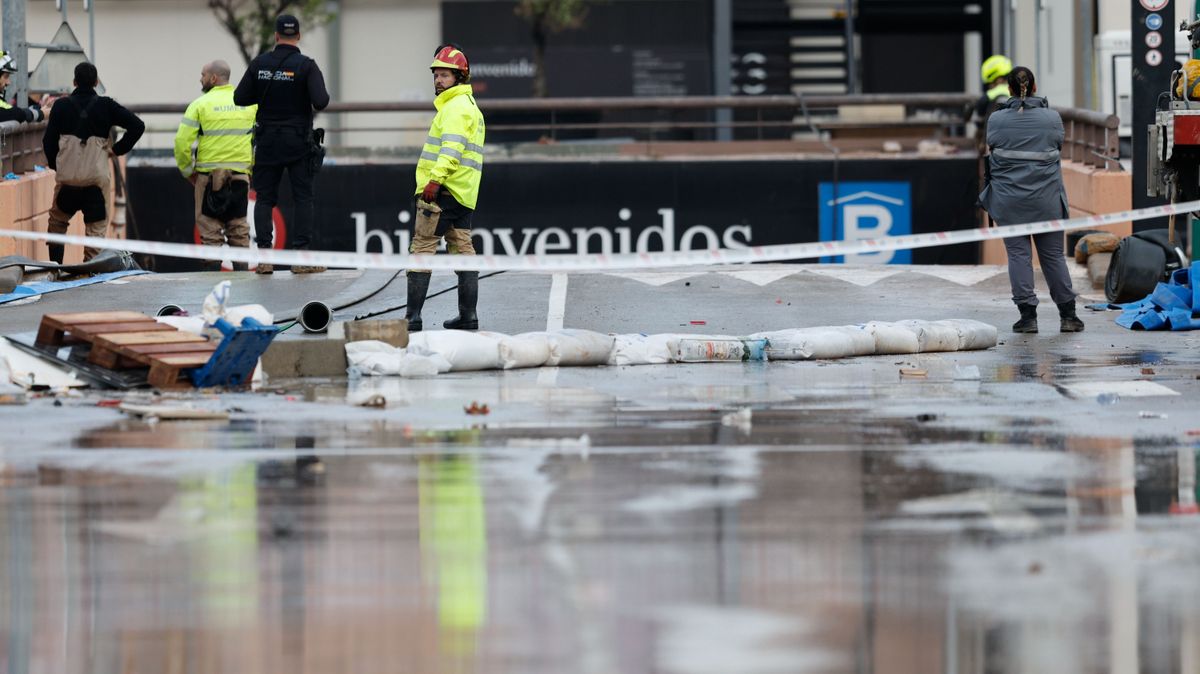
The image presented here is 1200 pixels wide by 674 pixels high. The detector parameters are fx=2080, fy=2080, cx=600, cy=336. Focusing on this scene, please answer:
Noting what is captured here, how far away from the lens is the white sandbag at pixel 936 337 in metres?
13.7

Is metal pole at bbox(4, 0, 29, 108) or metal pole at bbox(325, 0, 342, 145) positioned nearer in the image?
metal pole at bbox(4, 0, 29, 108)

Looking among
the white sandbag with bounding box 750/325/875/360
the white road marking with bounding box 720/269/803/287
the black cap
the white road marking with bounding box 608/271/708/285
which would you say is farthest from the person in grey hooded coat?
the black cap

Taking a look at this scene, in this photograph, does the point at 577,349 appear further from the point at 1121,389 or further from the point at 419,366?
the point at 1121,389

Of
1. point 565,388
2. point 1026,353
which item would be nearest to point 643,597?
point 565,388

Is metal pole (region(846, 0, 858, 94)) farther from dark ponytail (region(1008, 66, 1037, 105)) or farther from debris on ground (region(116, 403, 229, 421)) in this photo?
debris on ground (region(116, 403, 229, 421))

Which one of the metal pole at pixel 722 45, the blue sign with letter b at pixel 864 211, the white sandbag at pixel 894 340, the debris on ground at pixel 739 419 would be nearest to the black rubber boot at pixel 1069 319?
the white sandbag at pixel 894 340

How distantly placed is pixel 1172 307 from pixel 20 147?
11471mm

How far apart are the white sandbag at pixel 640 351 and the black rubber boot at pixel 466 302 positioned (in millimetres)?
1567

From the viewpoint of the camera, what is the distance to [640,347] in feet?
43.2

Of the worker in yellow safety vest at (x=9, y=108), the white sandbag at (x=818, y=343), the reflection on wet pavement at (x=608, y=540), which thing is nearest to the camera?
the reflection on wet pavement at (x=608, y=540)

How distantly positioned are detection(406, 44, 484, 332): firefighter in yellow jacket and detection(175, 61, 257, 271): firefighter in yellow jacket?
4.20 meters

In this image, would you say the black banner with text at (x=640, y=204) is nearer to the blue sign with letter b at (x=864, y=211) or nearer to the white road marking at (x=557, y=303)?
the blue sign with letter b at (x=864, y=211)

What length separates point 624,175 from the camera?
81.8 ft

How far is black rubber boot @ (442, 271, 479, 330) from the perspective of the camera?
14.4m
